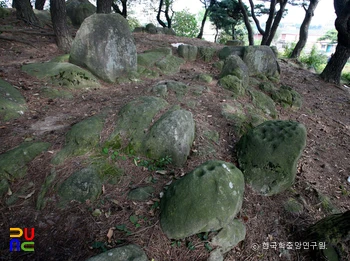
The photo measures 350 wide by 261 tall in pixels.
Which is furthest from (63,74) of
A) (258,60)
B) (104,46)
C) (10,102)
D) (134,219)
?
→ (258,60)

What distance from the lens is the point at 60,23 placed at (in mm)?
6164

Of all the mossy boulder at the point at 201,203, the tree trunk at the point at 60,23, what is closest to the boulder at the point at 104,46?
the tree trunk at the point at 60,23

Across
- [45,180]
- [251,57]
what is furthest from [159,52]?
[45,180]

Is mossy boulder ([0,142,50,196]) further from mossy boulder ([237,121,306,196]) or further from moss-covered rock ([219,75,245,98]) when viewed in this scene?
moss-covered rock ([219,75,245,98])

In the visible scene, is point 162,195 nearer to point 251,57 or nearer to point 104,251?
point 104,251

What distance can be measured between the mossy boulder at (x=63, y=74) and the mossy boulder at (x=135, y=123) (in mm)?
1908

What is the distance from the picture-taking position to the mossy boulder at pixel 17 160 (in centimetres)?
252

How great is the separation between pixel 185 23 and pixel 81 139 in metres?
21.5

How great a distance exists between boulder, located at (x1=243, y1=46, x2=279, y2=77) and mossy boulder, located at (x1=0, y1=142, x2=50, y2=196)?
6.03 m

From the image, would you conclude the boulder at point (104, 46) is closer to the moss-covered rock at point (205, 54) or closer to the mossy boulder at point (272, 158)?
the moss-covered rock at point (205, 54)

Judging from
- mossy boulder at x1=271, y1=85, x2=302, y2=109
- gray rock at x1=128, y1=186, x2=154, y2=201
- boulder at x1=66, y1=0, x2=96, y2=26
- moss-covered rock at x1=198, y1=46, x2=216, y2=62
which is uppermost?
boulder at x1=66, y1=0, x2=96, y2=26

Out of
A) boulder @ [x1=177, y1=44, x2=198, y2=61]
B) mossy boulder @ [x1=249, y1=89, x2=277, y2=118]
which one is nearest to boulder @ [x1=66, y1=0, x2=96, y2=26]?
boulder @ [x1=177, y1=44, x2=198, y2=61]

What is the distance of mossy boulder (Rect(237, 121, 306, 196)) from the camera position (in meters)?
2.88

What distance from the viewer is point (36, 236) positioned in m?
2.06
